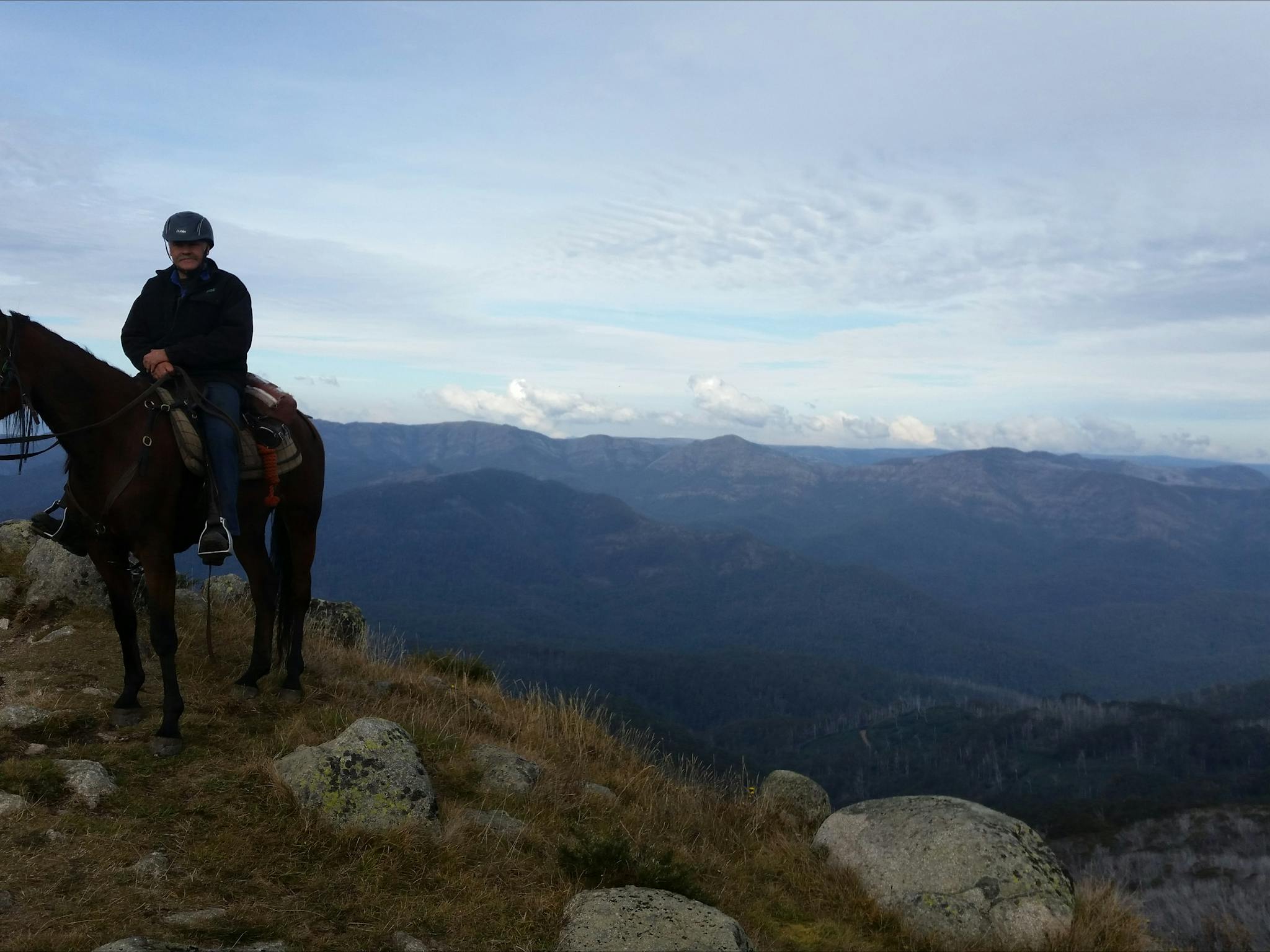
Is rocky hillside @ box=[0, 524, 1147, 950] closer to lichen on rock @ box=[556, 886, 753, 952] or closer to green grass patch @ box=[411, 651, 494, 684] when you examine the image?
lichen on rock @ box=[556, 886, 753, 952]

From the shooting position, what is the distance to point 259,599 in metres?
8.05

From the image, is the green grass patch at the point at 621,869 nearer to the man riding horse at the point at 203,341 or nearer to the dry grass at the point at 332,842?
the dry grass at the point at 332,842

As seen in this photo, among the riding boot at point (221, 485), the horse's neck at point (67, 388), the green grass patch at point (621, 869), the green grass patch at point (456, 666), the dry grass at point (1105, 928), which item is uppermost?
the horse's neck at point (67, 388)

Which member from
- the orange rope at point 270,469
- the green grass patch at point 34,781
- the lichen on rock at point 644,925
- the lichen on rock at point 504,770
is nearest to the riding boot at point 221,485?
the orange rope at point 270,469

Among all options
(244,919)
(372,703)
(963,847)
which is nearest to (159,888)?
(244,919)

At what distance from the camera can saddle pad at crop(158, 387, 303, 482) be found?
7.10m

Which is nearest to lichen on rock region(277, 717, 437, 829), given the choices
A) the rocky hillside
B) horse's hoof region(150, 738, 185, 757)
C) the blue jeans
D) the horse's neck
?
the rocky hillside

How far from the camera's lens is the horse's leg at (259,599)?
794 centimetres

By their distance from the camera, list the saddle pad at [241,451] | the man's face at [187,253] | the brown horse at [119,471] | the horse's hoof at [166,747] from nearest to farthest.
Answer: the horse's hoof at [166,747] < the brown horse at [119,471] < the saddle pad at [241,451] < the man's face at [187,253]

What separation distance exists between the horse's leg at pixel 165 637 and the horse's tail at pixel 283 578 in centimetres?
164

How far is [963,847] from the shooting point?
21.5 ft

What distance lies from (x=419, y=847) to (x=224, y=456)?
4.04 m

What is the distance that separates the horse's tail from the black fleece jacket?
1.87 metres

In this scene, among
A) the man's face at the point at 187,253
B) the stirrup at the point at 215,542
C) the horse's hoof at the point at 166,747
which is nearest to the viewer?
the horse's hoof at the point at 166,747
